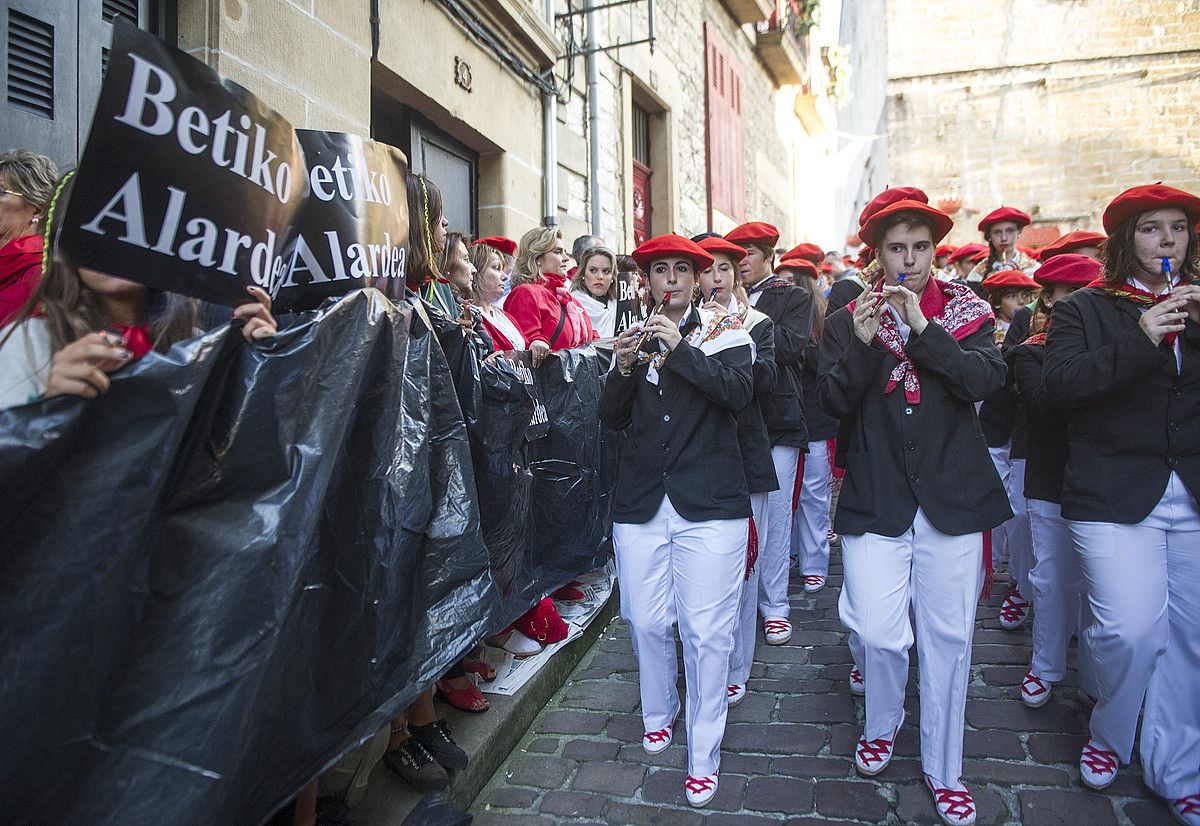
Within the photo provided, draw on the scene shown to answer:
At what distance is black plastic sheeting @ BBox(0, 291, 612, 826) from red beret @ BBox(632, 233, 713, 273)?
42.6 inches

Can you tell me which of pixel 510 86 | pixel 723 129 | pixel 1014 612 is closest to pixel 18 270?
pixel 1014 612

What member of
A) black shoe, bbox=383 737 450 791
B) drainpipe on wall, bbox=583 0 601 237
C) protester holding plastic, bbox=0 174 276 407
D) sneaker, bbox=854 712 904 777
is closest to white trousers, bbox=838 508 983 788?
sneaker, bbox=854 712 904 777

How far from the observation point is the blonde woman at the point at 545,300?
4.66 meters

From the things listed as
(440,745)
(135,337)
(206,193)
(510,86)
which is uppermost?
(510,86)

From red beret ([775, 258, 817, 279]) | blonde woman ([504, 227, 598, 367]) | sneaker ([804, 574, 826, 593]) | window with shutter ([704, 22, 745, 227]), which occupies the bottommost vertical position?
sneaker ([804, 574, 826, 593])

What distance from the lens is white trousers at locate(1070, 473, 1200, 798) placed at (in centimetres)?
289

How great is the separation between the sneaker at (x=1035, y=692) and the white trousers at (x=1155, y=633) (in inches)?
25.2

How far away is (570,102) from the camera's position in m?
8.89

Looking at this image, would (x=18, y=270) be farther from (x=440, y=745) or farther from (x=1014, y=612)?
(x=1014, y=612)

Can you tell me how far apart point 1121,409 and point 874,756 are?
5.19 feet

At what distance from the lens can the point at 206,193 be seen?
1.97 metres

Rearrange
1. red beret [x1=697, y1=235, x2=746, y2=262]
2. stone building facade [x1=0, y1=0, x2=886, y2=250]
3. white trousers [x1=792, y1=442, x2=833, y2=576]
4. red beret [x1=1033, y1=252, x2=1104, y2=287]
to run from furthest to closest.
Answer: white trousers [x1=792, y1=442, x2=833, y2=576], red beret [x1=697, y1=235, x2=746, y2=262], stone building facade [x1=0, y1=0, x2=886, y2=250], red beret [x1=1033, y1=252, x2=1104, y2=287]

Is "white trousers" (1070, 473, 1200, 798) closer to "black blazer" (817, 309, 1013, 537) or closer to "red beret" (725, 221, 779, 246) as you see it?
"black blazer" (817, 309, 1013, 537)

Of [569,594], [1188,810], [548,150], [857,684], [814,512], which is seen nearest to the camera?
[1188,810]
